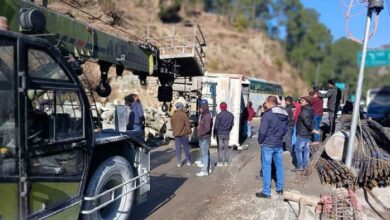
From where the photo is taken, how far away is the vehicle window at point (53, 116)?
11.4 ft

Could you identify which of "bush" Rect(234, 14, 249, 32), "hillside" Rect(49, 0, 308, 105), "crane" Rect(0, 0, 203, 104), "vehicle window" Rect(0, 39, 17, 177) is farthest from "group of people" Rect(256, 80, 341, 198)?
"bush" Rect(234, 14, 249, 32)

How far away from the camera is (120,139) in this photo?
5.00 meters

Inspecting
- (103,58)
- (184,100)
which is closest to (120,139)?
(103,58)

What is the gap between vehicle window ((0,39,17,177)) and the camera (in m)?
3.20

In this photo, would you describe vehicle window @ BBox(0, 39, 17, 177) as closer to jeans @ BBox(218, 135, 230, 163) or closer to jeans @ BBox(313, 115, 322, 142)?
jeans @ BBox(218, 135, 230, 163)

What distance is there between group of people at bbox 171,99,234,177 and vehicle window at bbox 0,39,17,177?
5987 mm

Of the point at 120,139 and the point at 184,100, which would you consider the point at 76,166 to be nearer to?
the point at 120,139

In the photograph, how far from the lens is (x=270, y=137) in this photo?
22.5 feet

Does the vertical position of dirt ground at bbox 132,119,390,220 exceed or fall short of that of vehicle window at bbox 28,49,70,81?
it falls short

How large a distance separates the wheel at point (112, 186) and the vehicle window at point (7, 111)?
1301mm

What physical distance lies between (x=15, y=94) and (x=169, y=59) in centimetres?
542

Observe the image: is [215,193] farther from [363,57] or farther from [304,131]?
[363,57]

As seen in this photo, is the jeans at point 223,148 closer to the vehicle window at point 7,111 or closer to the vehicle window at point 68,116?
the vehicle window at point 68,116

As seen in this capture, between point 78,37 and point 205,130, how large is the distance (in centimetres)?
490
